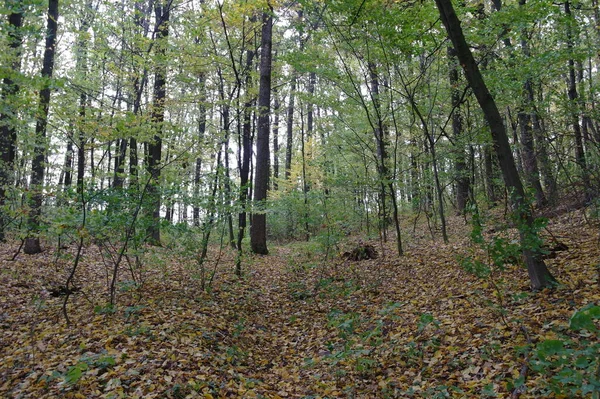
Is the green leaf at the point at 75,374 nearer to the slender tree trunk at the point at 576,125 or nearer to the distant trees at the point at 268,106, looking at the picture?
the distant trees at the point at 268,106

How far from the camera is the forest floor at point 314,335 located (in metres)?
3.62

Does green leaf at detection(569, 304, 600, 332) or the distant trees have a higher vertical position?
the distant trees

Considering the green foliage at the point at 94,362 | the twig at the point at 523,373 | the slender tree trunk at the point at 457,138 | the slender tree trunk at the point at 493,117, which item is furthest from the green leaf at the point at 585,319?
the slender tree trunk at the point at 457,138

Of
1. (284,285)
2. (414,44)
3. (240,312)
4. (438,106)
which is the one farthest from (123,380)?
(438,106)

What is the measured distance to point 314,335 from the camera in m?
5.72

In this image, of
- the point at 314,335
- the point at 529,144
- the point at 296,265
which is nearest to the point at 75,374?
the point at 314,335

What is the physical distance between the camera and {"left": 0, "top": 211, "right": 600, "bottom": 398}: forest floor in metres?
3.62

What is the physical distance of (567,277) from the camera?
16.2ft

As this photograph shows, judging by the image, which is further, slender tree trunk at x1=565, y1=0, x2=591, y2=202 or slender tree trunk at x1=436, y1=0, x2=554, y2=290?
slender tree trunk at x1=565, y1=0, x2=591, y2=202

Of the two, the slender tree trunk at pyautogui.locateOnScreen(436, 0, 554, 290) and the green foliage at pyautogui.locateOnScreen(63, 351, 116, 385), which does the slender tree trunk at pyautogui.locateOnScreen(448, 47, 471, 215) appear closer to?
the slender tree trunk at pyautogui.locateOnScreen(436, 0, 554, 290)

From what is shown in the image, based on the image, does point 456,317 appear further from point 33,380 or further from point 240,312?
point 33,380

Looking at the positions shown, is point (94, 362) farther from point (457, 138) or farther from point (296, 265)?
point (457, 138)

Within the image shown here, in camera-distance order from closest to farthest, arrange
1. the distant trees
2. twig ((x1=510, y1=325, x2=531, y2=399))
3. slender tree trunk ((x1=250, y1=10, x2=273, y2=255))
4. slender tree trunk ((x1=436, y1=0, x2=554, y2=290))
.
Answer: twig ((x1=510, y1=325, x2=531, y2=399))
slender tree trunk ((x1=436, y1=0, x2=554, y2=290))
the distant trees
slender tree trunk ((x1=250, y1=10, x2=273, y2=255))

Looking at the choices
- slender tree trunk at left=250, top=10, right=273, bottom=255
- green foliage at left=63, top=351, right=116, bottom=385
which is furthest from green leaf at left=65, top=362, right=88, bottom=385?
slender tree trunk at left=250, top=10, right=273, bottom=255
